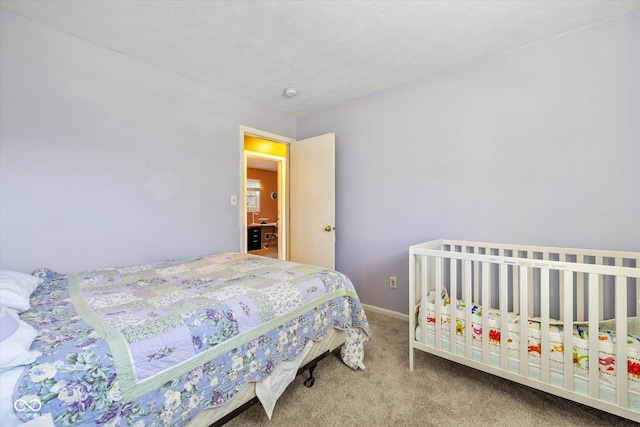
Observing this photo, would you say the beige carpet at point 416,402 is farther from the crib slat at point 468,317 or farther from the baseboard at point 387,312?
the baseboard at point 387,312

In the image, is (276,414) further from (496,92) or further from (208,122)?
(496,92)

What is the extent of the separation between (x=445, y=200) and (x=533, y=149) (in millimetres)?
723

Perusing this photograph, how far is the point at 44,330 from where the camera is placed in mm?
995

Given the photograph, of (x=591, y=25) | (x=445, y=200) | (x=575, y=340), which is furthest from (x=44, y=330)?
(x=591, y=25)

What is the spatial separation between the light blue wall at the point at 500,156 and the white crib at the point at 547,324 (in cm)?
30

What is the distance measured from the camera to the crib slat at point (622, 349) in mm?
1194

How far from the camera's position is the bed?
84 cm

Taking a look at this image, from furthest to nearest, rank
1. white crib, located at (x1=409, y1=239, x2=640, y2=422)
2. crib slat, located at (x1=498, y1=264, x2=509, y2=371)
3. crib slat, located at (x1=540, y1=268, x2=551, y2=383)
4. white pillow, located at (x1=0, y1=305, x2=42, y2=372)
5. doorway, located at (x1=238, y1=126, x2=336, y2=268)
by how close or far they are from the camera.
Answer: doorway, located at (x1=238, y1=126, x2=336, y2=268)
crib slat, located at (x1=498, y1=264, x2=509, y2=371)
crib slat, located at (x1=540, y1=268, x2=551, y2=383)
white crib, located at (x1=409, y1=239, x2=640, y2=422)
white pillow, located at (x1=0, y1=305, x2=42, y2=372)

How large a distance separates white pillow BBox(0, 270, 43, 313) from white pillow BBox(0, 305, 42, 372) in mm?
320

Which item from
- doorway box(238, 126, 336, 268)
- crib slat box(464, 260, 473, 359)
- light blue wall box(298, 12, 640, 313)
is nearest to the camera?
crib slat box(464, 260, 473, 359)

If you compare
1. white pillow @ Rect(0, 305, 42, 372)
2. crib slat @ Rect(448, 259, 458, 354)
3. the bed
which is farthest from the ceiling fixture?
white pillow @ Rect(0, 305, 42, 372)

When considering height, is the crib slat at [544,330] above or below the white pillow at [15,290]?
below

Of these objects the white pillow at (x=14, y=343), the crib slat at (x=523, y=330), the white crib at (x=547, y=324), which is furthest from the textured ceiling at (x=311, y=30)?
the white pillow at (x=14, y=343)

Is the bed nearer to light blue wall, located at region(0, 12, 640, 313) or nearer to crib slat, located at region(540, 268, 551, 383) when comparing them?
light blue wall, located at region(0, 12, 640, 313)
